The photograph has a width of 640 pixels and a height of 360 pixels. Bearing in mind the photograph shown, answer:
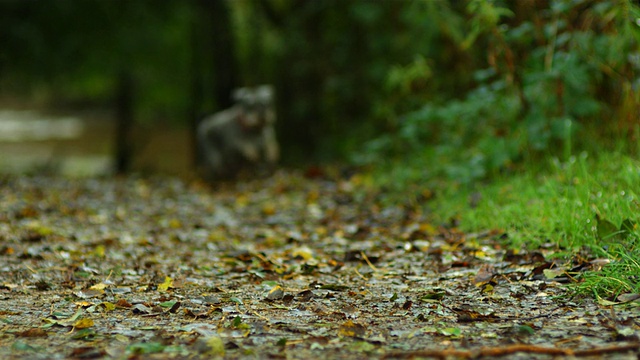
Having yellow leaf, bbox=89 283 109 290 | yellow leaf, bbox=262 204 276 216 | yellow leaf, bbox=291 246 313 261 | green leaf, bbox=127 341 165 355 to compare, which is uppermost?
green leaf, bbox=127 341 165 355

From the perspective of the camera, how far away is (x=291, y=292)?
3438 mm

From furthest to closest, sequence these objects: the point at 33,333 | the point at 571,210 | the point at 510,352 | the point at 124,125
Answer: the point at 124,125 → the point at 571,210 → the point at 33,333 → the point at 510,352

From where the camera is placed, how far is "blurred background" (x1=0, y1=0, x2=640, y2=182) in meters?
5.35

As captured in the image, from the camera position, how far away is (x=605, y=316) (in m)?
2.84

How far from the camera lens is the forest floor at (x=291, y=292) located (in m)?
2.59

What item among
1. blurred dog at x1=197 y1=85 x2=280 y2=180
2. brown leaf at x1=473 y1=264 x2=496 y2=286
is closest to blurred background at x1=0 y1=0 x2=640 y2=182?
blurred dog at x1=197 y1=85 x2=280 y2=180

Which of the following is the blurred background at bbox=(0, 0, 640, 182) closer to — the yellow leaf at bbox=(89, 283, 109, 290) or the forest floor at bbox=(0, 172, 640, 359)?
the forest floor at bbox=(0, 172, 640, 359)

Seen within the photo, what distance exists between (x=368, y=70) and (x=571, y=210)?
19.3 feet

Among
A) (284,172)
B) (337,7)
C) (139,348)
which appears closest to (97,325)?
(139,348)

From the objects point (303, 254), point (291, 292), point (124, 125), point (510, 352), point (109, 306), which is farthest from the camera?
point (124, 125)

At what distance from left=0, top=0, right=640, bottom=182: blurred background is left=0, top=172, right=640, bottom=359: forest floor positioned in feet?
4.15

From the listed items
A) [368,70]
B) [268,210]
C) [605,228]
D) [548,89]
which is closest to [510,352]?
[605,228]

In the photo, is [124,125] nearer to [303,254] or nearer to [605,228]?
[303,254]

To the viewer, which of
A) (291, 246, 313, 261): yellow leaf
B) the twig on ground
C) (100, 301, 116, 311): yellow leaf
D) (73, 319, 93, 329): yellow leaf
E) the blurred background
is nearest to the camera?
the twig on ground
